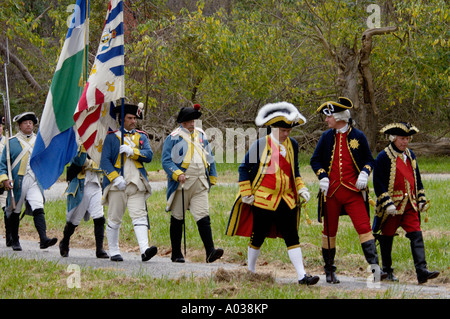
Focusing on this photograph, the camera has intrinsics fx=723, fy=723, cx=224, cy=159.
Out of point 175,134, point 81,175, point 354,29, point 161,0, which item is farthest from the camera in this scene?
point 161,0

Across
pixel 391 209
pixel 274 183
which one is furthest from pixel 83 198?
pixel 391 209

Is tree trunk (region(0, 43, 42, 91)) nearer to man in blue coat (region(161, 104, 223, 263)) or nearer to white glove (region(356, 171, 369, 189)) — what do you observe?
man in blue coat (region(161, 104, 223, 263))

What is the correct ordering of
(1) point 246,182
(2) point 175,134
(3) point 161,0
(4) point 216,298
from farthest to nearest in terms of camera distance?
(3) point 161,0 < (2) point 175,134 < (1) point 246,182 < (4) point 216,298

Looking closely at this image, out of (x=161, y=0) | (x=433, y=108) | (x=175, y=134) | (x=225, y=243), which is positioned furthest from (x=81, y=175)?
(x=433, y=108)

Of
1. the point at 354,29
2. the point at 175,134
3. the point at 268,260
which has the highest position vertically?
the point at 354,29

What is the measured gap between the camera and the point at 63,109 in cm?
937

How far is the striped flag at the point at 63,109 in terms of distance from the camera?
920 centimetres

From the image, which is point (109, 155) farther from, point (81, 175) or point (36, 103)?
point (36, 103)

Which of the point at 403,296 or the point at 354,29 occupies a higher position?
the point at 354,29

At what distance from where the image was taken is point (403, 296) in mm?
6680

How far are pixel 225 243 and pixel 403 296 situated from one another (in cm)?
429

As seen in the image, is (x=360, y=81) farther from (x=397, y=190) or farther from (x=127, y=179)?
(x=397, y=190)

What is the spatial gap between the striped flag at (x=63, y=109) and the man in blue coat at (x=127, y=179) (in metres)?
0.52

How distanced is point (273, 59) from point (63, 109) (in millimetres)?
15826
